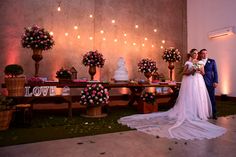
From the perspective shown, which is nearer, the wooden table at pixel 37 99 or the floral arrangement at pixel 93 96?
the wooden table at pixel 37 99

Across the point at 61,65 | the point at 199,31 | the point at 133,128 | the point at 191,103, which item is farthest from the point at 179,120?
the point at 199,31

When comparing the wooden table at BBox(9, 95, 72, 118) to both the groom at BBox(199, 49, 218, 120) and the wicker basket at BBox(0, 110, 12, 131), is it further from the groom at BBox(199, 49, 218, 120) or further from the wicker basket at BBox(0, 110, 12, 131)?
the groom at BBox(199, 49, 218, 120)

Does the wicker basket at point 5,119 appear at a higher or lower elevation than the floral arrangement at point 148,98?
lower

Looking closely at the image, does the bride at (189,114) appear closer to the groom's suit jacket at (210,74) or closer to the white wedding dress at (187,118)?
the white wedding dress at (187,118)

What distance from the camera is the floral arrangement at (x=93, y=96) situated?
483 centimetres

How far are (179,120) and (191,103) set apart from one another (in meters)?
0.59

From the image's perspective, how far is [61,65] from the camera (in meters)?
7.51

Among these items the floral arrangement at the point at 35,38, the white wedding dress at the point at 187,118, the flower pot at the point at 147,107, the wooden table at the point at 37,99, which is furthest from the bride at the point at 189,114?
the floral arrangement at the point at 35,38

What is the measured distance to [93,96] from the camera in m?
4.81

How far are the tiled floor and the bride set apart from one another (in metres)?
0.63

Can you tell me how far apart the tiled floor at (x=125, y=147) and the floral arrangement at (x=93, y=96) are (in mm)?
1535

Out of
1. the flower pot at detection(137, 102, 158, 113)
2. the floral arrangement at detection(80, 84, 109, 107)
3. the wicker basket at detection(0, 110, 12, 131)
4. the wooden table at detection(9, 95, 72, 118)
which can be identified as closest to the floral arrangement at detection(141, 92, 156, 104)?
the flower pot at detection(137, 102, 158, 113)

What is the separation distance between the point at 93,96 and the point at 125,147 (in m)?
2.12

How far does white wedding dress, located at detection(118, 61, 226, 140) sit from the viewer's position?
3657mm
